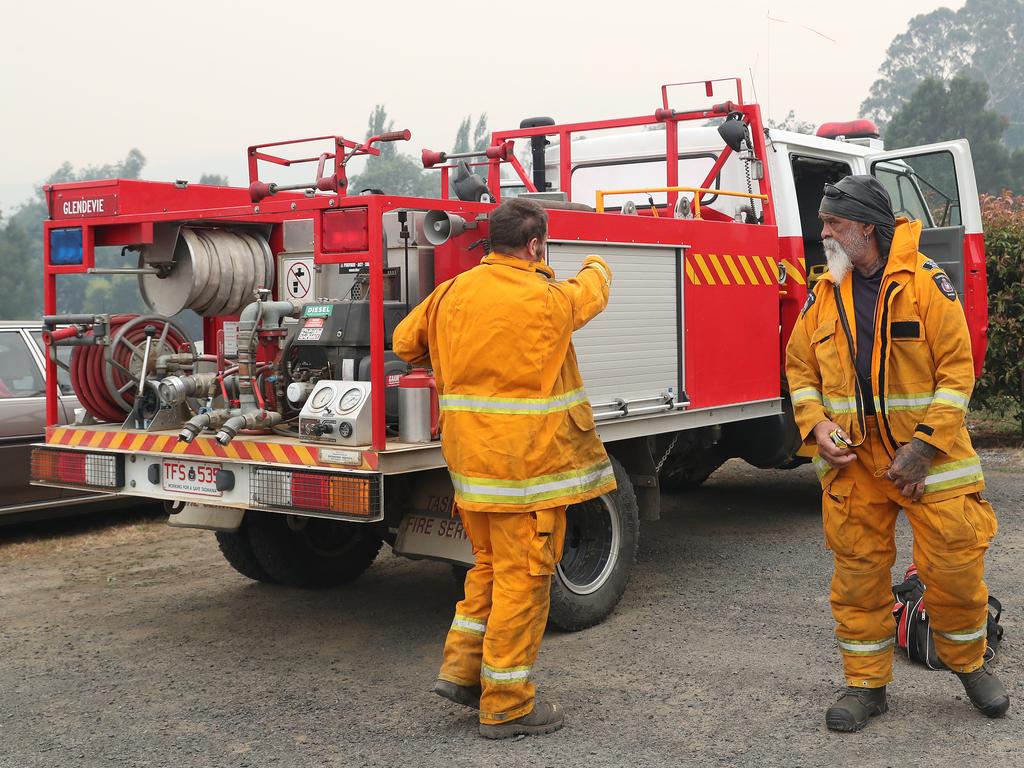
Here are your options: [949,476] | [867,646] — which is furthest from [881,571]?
[949,476]

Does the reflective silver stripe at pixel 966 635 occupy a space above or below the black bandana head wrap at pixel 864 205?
below

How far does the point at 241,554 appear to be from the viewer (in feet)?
19.5

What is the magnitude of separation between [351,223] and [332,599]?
2.27 meters

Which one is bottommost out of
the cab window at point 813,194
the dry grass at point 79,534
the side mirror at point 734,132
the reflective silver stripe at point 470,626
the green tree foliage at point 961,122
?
the dry grass at point 79,534

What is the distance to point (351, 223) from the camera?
14.4 ft

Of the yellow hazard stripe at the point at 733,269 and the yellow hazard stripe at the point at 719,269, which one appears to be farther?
the yellow hazard stripe at the point at 733,269

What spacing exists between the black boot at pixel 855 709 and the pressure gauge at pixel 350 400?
2.02m

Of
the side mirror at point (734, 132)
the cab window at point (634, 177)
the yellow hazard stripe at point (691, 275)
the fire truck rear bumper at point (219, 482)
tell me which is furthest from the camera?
the cab window at point (634, 177)

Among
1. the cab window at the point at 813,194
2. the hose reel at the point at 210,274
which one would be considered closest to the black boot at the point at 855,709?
the hose reel at the point at 210,274

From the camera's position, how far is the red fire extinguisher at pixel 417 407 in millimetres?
4473

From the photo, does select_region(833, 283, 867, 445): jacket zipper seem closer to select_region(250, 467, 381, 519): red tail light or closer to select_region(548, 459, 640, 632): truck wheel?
select_region(548, 459, 640, 632): truck wheel

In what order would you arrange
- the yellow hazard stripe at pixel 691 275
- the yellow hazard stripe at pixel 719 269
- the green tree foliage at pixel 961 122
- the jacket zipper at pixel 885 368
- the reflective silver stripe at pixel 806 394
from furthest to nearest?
Result: the green tree foliage at pixel 961 122, the yellow hazard stripe at pixel 719 269, the yellow hazard stripe at pixel 691 275, the reflective silver stripe at pixel 806 394, the jacket zipper at pixel 885 368

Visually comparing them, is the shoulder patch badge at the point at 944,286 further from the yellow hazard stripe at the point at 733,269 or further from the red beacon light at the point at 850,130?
the red beacon light at the point at 850,130

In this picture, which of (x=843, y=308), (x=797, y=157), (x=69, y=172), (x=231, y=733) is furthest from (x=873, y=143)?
(x=69, y=172)
